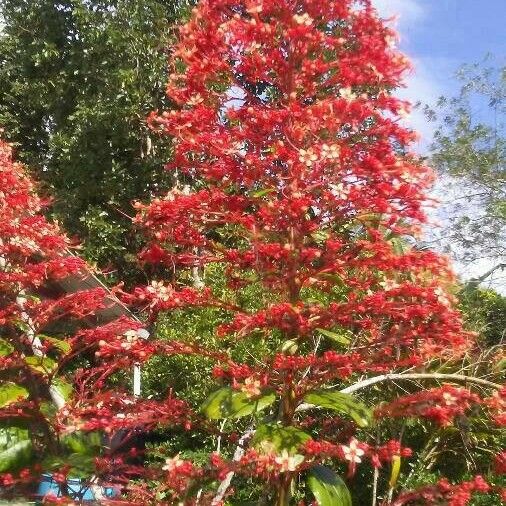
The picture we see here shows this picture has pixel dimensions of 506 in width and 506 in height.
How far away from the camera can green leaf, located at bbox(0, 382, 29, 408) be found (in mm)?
3254

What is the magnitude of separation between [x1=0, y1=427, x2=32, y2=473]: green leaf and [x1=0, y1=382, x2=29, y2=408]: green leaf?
135 millimetres

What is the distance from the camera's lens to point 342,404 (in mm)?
2291

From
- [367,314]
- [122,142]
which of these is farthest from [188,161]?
[122,142]

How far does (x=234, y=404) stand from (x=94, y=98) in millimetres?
10912

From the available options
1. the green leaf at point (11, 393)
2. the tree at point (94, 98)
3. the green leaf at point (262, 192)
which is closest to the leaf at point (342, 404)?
the green leaf at point (262, 192)

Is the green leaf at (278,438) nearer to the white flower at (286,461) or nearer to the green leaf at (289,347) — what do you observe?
the white flower at (286,461)

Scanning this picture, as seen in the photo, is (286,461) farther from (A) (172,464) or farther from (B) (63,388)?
(B) (63,388)

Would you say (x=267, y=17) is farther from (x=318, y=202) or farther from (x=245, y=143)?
(x=318, y=202)

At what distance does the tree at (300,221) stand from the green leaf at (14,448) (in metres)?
0.74

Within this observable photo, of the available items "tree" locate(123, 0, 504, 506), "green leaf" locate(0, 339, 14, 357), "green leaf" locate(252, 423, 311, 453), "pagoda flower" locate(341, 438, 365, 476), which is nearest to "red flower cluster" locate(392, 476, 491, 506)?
"tree" locate(123, 0, 504, 506)

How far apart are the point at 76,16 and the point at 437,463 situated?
367 inches

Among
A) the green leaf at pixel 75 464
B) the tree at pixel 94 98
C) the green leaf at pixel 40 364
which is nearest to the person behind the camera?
the green leaf at pixel 75 464

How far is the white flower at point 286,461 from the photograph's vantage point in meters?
2.05

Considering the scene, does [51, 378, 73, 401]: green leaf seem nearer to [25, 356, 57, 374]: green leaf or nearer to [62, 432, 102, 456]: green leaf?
[25, 356, 57, 374]: green leaf
